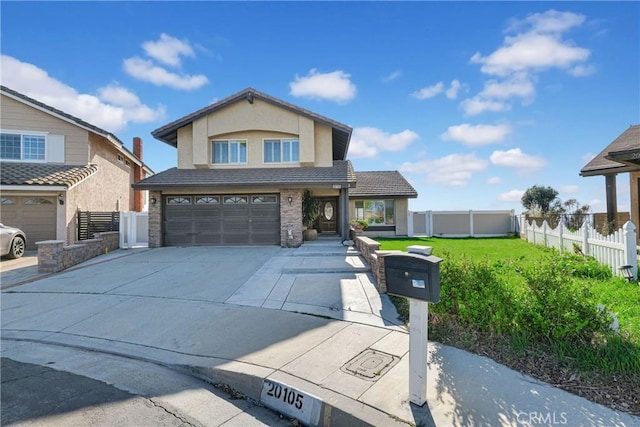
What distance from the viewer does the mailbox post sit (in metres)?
3.10

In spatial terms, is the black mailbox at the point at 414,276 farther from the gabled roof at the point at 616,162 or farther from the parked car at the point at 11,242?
the parked car at the point at 11,242

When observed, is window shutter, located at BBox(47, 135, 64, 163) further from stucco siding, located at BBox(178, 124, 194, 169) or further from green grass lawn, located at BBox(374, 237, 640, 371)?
green grass lawn, located at BBox(374, 237, 640, 371)

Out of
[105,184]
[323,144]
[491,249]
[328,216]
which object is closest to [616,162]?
[491,249]

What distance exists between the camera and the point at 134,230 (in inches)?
631

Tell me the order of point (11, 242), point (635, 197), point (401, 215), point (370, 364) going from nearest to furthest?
1. point (370, 364)
2. point (11, 242)
3. point (635, 197)
4. point (401, 215)

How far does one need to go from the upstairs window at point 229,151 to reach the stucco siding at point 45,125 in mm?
6878

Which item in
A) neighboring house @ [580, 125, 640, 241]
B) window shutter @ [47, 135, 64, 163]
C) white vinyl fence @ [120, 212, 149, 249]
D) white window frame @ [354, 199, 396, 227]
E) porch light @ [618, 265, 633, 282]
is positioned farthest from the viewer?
white window frame @ [354, 199, 396, 227]

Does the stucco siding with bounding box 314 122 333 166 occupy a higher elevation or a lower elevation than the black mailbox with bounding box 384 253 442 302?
higher

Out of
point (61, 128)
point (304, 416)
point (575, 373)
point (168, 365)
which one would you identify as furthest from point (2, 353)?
point (61, 128)

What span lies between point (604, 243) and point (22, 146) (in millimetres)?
24705

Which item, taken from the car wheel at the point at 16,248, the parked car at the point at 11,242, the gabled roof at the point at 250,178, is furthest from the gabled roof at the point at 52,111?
the car wheel at the point at 16,248

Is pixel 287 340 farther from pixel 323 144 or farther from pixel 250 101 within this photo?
pixel 250 101

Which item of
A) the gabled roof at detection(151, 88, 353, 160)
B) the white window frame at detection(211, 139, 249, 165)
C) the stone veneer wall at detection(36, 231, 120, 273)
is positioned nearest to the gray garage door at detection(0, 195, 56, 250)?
the stone veneer wall at detection(36, 231, 120, 273)

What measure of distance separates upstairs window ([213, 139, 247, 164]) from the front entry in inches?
271
